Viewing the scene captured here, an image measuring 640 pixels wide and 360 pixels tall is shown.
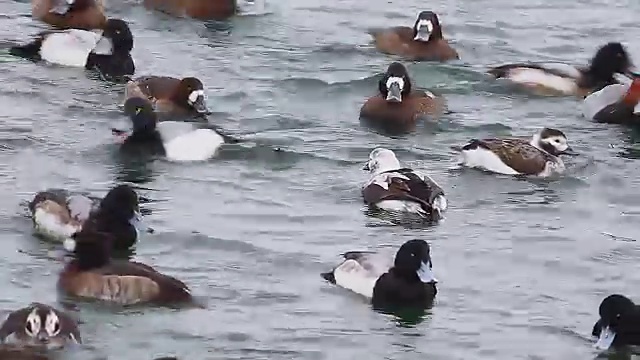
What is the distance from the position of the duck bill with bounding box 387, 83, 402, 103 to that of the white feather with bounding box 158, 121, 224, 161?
74.7 inches

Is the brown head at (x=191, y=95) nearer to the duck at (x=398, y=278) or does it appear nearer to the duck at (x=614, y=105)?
the duck at (x=614, y=105)

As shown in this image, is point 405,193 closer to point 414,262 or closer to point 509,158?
point 509,158

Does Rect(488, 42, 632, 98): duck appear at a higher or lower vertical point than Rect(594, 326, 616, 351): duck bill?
higher

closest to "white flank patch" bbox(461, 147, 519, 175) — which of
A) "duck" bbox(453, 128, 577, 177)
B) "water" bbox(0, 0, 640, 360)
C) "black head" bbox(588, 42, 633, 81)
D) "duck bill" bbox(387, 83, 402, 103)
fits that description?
"duck" bbox(453, 128, 577, 177)

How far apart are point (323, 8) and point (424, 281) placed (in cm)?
1004

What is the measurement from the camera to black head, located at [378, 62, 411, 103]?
17984mm

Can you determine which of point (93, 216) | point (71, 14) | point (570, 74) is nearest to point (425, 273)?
point (93, 216)

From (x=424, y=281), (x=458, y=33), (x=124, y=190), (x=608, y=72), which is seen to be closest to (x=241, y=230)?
(x=124, y=190)

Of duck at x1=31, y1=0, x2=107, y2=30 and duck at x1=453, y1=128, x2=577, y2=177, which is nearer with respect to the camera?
duck at x1=453, y1=128, x2=577, y2=177

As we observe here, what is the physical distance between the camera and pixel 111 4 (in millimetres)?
22109

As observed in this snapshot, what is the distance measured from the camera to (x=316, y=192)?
15.8 m

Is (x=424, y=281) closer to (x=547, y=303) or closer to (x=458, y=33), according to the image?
(x=547, y=303)

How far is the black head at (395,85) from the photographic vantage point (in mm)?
17984

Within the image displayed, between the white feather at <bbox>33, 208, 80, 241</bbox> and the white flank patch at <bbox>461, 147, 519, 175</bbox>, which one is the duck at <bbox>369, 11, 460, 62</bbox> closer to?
the white flank patch at <bbox>461, 147, 519, 175</bbox>
